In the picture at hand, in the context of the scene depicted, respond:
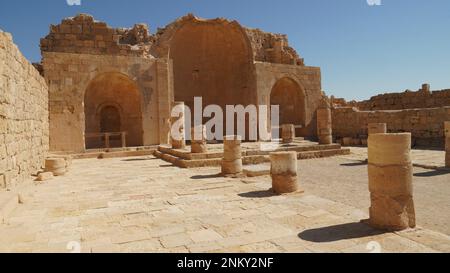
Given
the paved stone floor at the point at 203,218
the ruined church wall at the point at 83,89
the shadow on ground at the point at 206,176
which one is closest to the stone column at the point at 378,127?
the paved stone floor at the point at 203,218

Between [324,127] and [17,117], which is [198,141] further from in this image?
[324,127]

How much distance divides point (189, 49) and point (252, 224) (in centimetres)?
1639

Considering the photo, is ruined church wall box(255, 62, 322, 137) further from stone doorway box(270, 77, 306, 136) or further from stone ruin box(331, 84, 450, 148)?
stone ruin box(331, 84, 450, 148)

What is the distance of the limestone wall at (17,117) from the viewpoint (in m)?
6.19

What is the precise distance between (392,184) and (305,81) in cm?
1622

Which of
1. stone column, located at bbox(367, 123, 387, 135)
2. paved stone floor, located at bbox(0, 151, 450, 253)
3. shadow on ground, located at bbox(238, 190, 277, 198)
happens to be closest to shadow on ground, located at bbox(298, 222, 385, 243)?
paved stone floor, located at bbox(0, 151, 450, 253)

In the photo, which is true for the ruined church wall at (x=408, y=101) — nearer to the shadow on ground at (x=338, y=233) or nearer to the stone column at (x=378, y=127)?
the stone column at (x=378, y=127)

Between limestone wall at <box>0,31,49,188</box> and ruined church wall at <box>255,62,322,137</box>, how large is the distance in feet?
37.9

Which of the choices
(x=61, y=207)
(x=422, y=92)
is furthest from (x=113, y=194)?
(x=422, y=92)

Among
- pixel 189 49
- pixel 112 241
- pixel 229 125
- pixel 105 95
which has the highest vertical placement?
pixel 189 49

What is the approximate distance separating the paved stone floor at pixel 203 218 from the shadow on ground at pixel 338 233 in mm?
11
